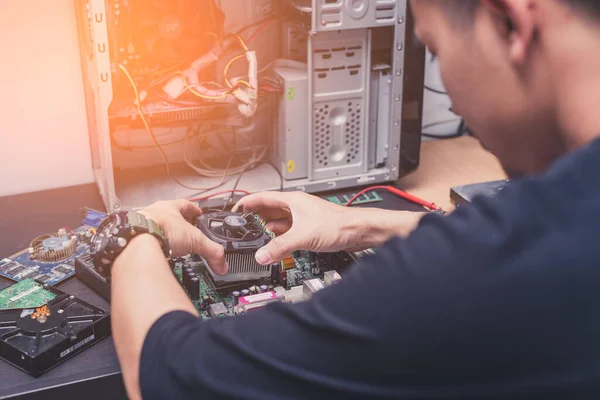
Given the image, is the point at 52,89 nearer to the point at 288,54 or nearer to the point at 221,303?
the point at 288,54

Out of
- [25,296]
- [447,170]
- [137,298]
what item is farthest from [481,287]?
[447,170]

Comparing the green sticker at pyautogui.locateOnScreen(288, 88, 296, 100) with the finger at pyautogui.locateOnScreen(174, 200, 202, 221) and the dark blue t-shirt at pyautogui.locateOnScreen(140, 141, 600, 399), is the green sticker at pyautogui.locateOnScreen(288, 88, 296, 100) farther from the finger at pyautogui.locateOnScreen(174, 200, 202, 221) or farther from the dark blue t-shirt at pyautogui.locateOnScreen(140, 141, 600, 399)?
the dark blue t-shirt at pyautogui.locateOnScreen(140, 141, 600, 399)

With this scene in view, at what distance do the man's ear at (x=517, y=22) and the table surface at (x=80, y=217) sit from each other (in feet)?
2.50

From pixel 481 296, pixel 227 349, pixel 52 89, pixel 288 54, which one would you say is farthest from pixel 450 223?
pixel 52 89

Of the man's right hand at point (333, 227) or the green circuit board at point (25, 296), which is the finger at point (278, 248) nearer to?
the man's right hand at point (333, 227)

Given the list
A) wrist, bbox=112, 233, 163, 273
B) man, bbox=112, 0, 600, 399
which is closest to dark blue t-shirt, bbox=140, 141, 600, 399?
man, bbox=112, 0, 600, 399

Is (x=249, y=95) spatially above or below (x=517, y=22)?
below

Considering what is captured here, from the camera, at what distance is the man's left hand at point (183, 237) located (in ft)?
3.59

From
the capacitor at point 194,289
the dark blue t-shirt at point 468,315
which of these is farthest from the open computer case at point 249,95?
the dark blue t-shirt at point 468,315

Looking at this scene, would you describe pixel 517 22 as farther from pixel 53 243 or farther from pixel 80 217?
pixel 80 217

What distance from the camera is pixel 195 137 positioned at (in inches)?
72.2

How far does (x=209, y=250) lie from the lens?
1.14 m

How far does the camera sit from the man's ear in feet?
2.02

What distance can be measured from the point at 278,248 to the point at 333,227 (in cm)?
11
